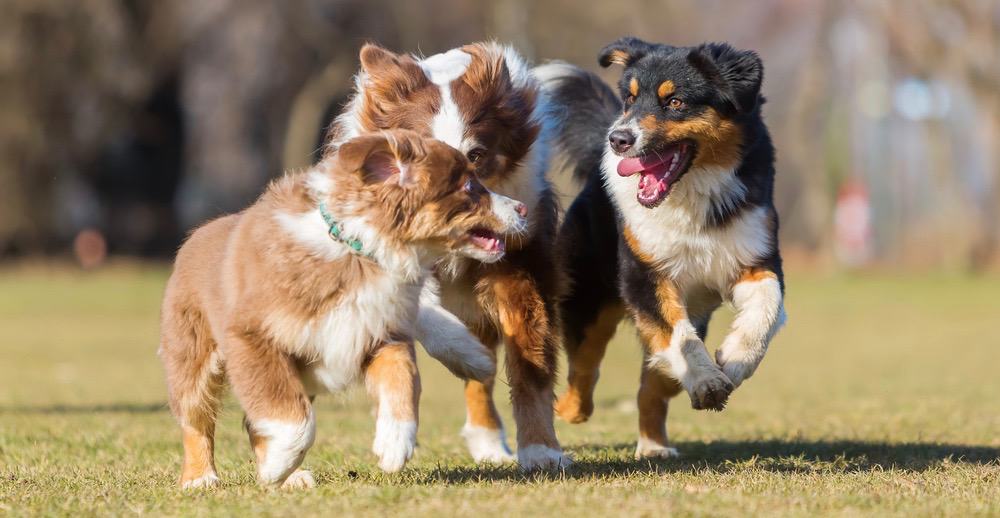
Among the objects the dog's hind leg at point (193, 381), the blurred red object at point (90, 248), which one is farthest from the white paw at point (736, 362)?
the blurred red object at point (90, 248)

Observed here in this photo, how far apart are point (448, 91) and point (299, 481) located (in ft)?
6.72

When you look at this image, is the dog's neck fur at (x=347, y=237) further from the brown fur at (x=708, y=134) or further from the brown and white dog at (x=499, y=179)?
the brown fur at (x=708, y=134)

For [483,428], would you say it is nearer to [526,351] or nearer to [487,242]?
[526,351]

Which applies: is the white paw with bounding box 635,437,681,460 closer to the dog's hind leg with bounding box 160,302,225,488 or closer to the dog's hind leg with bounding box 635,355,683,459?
the dog's hind leg with bounding box 635,355,683,459

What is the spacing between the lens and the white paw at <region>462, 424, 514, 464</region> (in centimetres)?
729

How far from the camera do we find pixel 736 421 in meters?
9.76

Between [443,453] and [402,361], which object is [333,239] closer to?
[402,361]

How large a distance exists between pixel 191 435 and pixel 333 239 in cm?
134

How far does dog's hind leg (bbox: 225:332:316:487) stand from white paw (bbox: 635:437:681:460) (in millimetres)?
2434

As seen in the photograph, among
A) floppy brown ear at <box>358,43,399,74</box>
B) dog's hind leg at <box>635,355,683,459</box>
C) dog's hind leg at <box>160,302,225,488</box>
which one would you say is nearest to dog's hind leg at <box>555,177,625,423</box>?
dog's hind leg at <box>635,355,683,459</box>

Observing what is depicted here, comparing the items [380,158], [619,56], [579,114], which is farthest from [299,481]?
[579,114]

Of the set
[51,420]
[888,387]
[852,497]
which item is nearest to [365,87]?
[852,497]

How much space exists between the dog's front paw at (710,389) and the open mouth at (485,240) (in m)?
1.25

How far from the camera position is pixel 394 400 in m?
5.20
